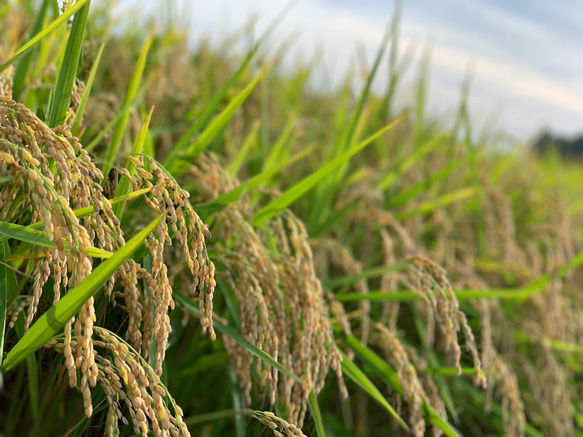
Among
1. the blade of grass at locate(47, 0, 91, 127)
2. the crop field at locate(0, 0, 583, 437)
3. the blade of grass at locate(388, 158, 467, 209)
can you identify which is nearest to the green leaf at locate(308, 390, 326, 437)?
the crop field at locate(0, 0, 583, 437)

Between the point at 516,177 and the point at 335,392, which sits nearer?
the point at 335,392

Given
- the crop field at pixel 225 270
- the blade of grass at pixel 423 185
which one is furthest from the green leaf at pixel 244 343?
the blade of grass at pixel 423 185

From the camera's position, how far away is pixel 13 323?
109 centimetres

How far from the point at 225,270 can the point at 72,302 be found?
65 centimetres

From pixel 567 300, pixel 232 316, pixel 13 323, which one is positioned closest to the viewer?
pixel 13 323

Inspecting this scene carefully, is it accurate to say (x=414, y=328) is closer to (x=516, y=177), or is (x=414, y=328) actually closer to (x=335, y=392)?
(x=335, y=392)

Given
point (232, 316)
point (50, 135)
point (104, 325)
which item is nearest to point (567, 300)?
point (232, 316)

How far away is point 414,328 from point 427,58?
160 cm

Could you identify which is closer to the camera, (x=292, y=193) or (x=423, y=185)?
(x=292, y=193)

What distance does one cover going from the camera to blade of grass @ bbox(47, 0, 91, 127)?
121cm

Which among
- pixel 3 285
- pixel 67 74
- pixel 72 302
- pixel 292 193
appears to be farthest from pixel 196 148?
pixel 72 302

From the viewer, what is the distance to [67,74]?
4.01 ft

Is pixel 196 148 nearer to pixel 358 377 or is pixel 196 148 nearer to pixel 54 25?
pixel 54 25

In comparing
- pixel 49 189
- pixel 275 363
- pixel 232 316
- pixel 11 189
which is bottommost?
pixel 232 316
